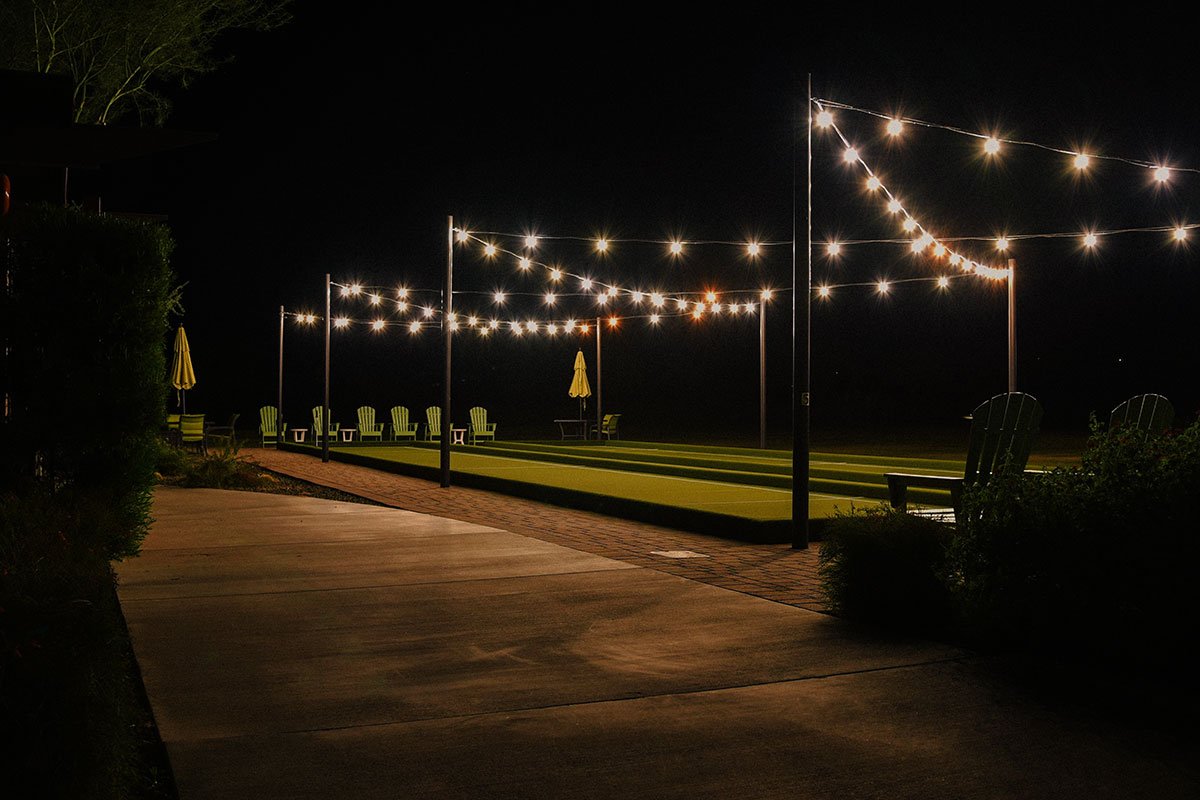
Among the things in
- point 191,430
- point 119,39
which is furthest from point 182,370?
point 119,39

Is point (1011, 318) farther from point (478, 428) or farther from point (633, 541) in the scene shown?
point (478, 428)

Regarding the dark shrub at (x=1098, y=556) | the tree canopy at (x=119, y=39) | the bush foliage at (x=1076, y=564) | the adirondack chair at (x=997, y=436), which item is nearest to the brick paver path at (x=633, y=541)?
the bush foliage at (x=1076, y=564)

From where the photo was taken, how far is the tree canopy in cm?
1217

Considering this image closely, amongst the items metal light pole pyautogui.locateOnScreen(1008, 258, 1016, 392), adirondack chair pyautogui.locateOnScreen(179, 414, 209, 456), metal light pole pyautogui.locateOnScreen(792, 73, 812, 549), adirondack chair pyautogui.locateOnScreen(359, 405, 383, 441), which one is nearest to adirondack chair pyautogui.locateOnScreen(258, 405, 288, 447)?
adirondack chair pyautogui.locateOnScreen(359, 405, 383, 441)

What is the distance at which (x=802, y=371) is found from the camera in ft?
27.9

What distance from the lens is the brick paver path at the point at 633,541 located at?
6672 millimetres

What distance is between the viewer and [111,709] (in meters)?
2.51

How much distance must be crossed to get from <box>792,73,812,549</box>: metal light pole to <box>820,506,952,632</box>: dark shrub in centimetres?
288

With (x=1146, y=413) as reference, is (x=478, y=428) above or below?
below

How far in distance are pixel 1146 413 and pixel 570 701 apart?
5648mm

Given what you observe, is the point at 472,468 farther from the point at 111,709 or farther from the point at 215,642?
the point at 111,709

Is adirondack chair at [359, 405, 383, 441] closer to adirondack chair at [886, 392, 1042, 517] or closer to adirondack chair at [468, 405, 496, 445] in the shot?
adirondack chair at [468, 405, 496, 445]

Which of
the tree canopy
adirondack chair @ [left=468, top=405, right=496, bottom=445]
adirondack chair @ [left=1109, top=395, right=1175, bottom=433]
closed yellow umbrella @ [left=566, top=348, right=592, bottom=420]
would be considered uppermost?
the tree canopy

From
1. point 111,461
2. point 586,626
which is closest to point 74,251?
point 111,461
